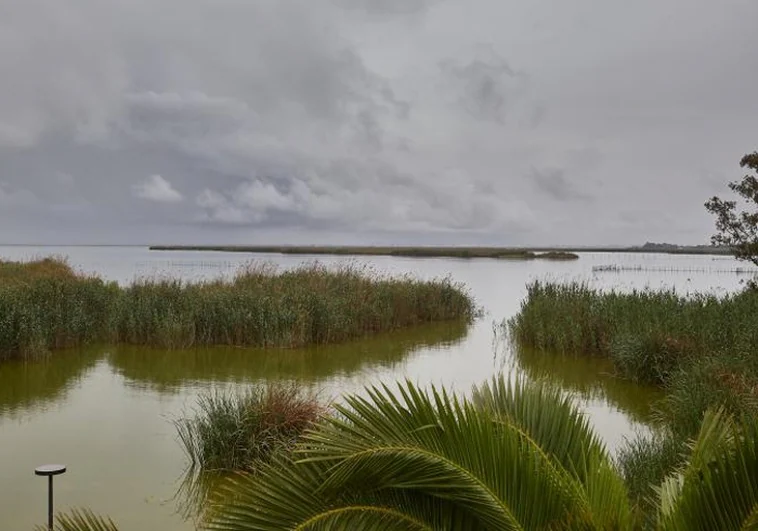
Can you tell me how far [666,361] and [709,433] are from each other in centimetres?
957

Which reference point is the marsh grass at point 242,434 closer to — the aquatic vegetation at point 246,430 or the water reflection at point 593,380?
the aquatic vegetation at point 246,430

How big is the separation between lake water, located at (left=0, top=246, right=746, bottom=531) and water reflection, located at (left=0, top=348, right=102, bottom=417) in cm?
2

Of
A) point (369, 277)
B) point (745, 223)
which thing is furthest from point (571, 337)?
point (369, 277)

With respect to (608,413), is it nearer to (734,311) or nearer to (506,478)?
(734,311)

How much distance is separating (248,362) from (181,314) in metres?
3.15

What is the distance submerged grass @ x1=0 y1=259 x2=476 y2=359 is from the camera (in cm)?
1481

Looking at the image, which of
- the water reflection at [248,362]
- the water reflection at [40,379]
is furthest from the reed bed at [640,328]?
the water reflection at [40,379]

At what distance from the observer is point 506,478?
3.21m

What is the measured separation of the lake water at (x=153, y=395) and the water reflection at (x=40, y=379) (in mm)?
21

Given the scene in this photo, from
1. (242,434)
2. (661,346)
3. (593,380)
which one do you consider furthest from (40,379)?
(661,346)

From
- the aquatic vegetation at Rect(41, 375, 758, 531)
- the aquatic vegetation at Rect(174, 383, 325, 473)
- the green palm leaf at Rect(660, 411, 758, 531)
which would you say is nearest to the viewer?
the green palm leaf at Rect(660, 411, 758, 531)

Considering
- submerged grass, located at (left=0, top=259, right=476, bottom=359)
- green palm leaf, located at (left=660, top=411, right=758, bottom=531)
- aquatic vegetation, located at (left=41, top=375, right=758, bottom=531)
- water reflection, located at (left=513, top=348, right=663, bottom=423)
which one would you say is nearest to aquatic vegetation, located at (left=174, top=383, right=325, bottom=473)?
aquatic vegetation, located at (left=41, top=375, right=758, bottom=531)

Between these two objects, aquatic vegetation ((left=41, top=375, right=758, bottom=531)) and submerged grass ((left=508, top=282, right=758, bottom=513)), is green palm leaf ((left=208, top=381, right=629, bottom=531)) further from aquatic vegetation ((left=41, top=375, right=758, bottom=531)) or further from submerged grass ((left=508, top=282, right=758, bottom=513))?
submerged grass ((left=508, top=282, right=758, bottom=513))

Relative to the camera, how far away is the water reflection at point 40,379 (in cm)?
1045
